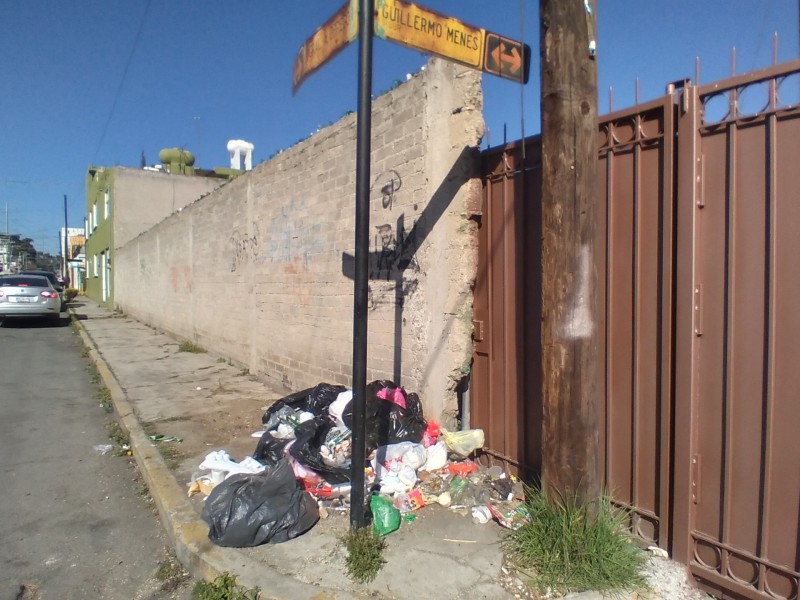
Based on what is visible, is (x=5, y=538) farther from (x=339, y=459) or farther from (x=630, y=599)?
(x=630, y=599)

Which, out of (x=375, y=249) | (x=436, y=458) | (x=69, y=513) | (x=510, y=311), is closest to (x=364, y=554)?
(x=436, y=458)

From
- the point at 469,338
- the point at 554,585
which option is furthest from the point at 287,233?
the point at 554,585

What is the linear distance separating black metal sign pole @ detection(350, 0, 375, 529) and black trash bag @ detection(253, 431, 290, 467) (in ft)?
4.40

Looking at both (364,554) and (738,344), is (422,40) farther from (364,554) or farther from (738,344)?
(364,554)

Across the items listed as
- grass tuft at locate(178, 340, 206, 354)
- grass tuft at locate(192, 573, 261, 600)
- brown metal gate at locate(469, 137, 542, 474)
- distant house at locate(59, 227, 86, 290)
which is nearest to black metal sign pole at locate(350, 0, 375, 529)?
grass tuft at locate(192, 573, 261, 600)

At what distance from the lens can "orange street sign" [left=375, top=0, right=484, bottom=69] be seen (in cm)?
308

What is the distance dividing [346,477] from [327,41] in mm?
2963

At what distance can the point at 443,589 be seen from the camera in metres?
2.91

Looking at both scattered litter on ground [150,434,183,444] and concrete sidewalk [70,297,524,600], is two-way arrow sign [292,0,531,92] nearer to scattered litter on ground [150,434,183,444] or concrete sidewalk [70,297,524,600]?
concrete sidewalk [70,297,524,600]

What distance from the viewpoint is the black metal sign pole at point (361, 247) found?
3.04 m

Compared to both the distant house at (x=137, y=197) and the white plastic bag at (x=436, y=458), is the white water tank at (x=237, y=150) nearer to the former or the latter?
the distant house at (x=137, y=197)

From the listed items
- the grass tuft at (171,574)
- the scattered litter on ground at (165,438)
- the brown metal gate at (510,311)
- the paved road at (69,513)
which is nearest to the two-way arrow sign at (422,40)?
the brown metal gate at (510,311)

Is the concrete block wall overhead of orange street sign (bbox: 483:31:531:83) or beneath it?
beneath

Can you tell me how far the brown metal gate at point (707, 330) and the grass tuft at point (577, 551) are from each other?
361 mm
